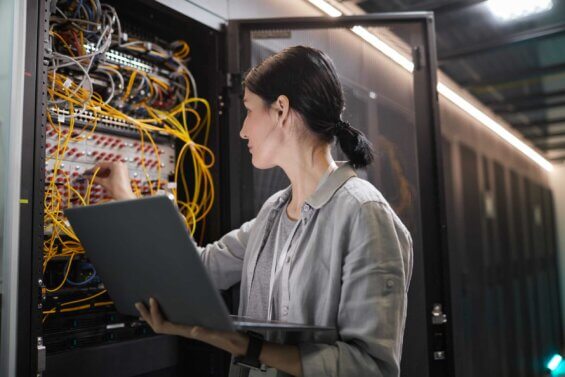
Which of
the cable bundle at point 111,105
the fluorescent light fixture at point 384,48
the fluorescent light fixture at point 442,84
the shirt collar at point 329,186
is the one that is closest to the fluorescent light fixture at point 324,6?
the fluorescent light fixture at point 442,84

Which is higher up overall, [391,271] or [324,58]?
[324,58]

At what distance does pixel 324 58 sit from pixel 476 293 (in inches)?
187

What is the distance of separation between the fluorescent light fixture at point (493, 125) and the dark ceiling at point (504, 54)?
16 centimetres

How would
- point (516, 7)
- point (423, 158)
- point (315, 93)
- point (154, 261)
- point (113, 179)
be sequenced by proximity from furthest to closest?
point (516, 7), point (423, 158), point (113, 179), point (315, 93), point (154, 261)

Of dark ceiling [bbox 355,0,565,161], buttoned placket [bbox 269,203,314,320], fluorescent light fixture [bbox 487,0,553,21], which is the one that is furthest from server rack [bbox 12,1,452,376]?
fluorescent light fixture [bbox 487,0,553,21]

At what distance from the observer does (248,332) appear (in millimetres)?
960

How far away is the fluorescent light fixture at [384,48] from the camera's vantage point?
1.73m

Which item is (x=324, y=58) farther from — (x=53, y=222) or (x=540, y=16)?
(x=540, y=16)

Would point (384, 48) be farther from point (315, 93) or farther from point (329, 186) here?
point (329, 186)

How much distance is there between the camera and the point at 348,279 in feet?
3.11

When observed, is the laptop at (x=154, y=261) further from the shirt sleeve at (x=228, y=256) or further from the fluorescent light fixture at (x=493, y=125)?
the fluorescent light fixture at (x=493, y=125)

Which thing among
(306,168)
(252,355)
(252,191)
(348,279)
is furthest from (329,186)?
(252,191)

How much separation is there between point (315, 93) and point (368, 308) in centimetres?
57

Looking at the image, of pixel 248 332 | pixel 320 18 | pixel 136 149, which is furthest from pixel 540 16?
pixel 248 332
